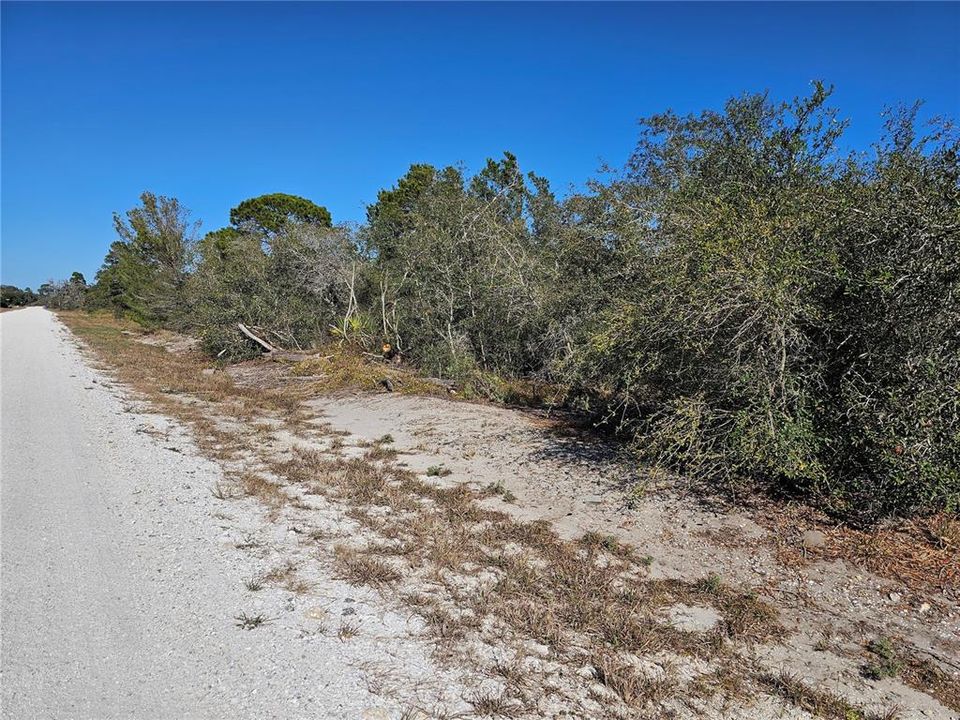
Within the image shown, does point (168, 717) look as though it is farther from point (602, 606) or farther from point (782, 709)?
point (782, 709)

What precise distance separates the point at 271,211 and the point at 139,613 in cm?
3370

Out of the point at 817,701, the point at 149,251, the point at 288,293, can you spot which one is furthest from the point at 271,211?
the point at 817,701

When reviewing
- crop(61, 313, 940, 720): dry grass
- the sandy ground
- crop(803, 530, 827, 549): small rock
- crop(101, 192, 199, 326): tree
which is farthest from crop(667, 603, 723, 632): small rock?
crop(101, 192, 199, 326): tree

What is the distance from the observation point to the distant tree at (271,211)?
1277 inches

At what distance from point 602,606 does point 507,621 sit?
66 cm

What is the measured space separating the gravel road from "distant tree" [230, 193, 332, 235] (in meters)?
28.0

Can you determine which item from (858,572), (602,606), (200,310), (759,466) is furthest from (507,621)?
(200,310)

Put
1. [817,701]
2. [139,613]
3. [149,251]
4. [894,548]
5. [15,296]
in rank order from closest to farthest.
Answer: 1. [817,701]
2. [139,613]
3. [894,548]
4. [149,251]
5. [15,296]

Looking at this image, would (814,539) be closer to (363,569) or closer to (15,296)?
(363,569)

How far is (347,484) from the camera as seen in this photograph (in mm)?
5844

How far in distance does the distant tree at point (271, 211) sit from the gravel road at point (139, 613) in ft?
91.7

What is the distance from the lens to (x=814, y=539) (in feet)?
14.3

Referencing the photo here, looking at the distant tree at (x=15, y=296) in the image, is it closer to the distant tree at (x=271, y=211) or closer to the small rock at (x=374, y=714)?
the distant tree at (x=271, y=211)

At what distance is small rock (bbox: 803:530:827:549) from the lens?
430cm
